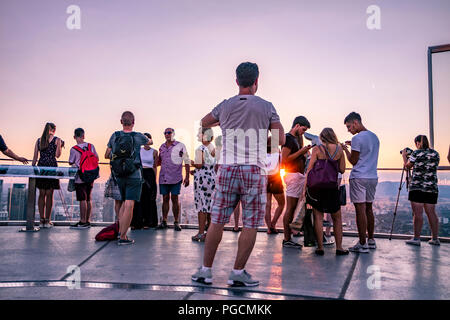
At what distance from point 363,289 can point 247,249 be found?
872 millimetres

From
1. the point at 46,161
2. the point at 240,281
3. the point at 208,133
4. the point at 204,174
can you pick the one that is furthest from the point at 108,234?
the point at 240,281

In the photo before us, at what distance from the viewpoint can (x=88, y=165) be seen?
5.78 metres

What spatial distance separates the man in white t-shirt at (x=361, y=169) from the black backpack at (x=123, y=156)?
2.55 meters

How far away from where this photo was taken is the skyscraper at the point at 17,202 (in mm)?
5855

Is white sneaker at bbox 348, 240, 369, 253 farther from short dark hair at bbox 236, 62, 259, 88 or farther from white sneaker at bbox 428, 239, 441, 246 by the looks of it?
short dark hair at bbox 236, 62, 259, 88

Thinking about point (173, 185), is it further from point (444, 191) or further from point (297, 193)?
point (444, 191)

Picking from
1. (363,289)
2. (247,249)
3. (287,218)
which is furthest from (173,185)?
(363,289)

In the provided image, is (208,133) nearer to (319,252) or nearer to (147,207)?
(147,207)

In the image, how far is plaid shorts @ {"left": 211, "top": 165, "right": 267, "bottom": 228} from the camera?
2625mm

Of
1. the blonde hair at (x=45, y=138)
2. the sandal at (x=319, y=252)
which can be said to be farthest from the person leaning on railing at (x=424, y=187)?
the blonde hair at (x=45, y=138)

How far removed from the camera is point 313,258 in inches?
148

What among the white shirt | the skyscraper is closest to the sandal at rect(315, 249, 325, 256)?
the white shirt

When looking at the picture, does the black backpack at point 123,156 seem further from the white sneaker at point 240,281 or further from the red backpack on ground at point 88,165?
the white sneaker at point 240,281

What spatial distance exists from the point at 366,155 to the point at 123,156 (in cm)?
290
